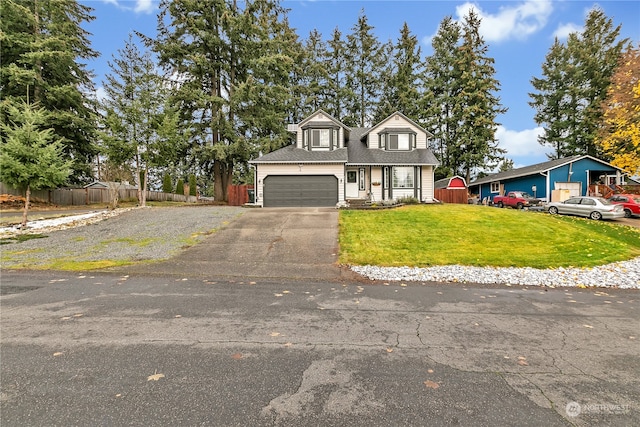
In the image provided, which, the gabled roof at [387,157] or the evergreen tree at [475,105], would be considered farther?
the evergreen tree at [475,105]

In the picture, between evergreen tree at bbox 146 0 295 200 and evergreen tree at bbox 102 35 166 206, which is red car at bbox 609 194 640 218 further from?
evergreen tree at bbox 102 35 166 206

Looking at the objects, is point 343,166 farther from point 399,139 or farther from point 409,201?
point 399,139

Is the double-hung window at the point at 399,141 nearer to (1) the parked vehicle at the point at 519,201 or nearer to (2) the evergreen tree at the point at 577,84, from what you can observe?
(1) the parked vehicle at the point at 519,201

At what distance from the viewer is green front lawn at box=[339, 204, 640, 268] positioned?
391 inches

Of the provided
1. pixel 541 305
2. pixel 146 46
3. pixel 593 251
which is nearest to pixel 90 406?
pixel 541 305

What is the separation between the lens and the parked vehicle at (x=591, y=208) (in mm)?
18031

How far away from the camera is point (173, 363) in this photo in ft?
11.3

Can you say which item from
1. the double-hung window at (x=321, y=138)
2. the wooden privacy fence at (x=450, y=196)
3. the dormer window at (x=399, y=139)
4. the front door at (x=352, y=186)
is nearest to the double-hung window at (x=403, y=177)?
the dormer window at (x=399, y=139)

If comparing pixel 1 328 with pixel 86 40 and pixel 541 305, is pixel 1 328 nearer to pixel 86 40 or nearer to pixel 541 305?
pixel 541 305

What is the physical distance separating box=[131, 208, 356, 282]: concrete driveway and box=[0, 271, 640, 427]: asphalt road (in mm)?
2106

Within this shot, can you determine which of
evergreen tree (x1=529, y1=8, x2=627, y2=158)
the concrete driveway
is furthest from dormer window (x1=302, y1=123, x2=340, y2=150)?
evergreen tree (x1=529, y1=8, x2=627, y2=158)

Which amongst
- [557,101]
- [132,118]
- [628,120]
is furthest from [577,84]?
[132,118]

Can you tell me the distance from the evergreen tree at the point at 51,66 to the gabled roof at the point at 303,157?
14.2m

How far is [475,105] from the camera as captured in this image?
112ft
